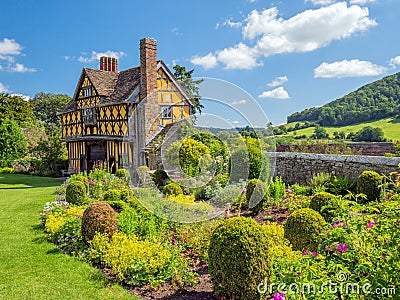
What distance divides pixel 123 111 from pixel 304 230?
14103 mm

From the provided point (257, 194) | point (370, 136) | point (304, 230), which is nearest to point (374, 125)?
point (370, 136)

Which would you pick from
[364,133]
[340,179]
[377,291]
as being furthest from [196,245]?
[364,133]

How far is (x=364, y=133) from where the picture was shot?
71.6 feet

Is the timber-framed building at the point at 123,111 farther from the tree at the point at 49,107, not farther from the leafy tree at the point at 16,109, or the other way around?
the tree at the point at 49,107

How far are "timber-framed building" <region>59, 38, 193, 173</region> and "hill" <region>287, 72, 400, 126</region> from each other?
1879cm

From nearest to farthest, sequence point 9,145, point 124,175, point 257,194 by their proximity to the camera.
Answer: point 257,194
point 124,175
point 9,145

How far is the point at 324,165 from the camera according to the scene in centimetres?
1122

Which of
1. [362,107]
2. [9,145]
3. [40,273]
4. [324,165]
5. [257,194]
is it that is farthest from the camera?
[362,107]

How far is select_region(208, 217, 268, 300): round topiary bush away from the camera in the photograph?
12.1 ft

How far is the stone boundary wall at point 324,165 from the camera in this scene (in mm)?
9650

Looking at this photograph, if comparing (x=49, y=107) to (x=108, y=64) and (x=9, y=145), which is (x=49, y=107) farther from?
(x=108, y=64)

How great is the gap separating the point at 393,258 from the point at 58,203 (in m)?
7.96

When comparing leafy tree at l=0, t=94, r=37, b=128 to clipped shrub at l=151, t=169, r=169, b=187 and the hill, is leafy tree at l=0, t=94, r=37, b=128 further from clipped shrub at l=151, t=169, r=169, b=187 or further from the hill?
the hill

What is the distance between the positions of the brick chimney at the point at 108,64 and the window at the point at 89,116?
3.42m
